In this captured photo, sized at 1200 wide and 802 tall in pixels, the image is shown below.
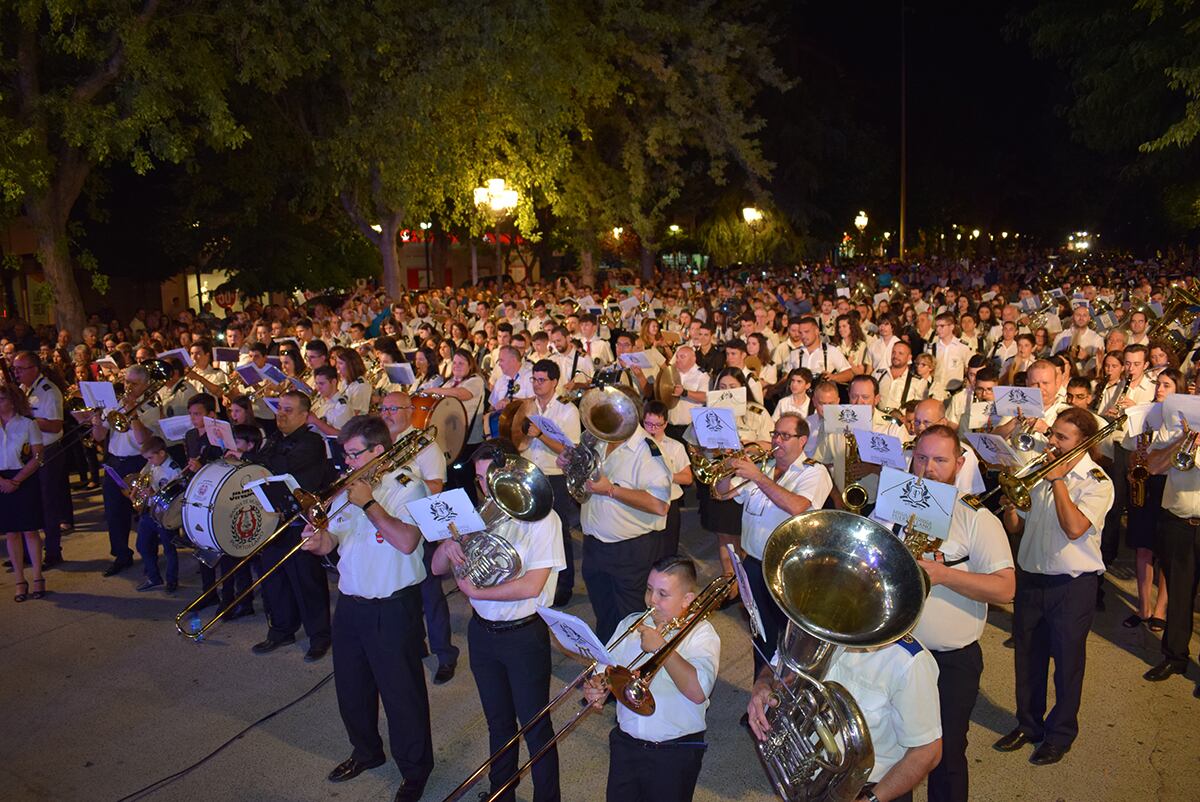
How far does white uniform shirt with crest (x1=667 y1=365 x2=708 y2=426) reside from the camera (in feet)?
30.9

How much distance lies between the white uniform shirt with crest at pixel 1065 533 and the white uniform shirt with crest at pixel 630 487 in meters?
2.18

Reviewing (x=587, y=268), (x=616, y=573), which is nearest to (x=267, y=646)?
(x=616, y=573)

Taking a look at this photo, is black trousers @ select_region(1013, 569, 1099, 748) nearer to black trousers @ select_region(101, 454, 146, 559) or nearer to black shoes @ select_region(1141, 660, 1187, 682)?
black shoes @ select_region(1141, 660, 1187, 682)

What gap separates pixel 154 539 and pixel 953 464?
7337mm

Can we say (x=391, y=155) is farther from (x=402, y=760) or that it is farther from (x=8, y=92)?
(x=402, y=760)

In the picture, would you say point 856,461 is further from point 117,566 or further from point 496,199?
point 496,199

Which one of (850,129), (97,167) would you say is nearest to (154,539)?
(97,167)

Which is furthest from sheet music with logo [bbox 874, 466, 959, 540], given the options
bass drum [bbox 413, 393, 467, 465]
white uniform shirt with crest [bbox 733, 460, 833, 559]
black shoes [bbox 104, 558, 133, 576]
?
black shoes [bbox 104, 558, 133, 576]

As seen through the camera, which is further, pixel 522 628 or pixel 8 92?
pixel 8 92

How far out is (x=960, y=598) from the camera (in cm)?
438

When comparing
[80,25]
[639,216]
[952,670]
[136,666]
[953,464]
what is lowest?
[136,666]

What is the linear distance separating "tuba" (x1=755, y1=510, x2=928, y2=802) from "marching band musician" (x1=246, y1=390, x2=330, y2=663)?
15.4 feet

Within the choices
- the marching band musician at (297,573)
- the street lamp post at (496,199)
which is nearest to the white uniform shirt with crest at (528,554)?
the marching band musician at (297,573)

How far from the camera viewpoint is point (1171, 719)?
19.0 ft
